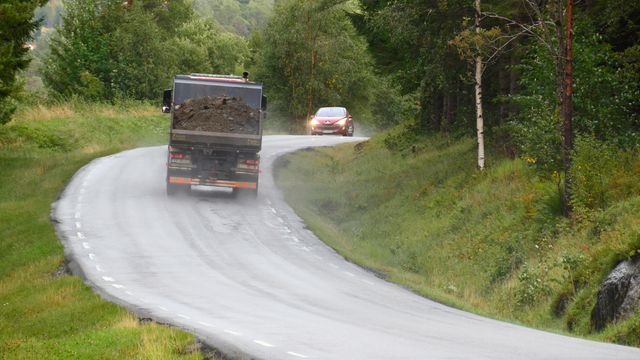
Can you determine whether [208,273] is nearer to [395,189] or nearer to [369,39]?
[395,189]

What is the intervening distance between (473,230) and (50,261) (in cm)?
1076

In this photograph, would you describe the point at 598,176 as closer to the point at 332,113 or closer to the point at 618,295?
the point at 618,295

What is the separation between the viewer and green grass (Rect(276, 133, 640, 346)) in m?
17.7

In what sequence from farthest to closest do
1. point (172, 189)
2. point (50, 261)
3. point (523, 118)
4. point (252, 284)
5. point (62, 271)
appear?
point (523, 118), point (172, 189), point (50, 261), point (62, 271), point (252, 284)

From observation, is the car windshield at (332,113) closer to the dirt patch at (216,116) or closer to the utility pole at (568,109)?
the dirt patch at (216,116)

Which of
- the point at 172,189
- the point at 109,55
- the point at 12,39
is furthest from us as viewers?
the point at 109,55

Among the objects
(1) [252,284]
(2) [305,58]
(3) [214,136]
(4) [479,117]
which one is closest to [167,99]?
(3) [214,136]

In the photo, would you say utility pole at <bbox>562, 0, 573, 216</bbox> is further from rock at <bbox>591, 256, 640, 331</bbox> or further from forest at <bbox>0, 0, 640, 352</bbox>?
rock at <bbox>591, 256, 640, 331</bbox>

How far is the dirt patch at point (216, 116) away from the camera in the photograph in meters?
28.2

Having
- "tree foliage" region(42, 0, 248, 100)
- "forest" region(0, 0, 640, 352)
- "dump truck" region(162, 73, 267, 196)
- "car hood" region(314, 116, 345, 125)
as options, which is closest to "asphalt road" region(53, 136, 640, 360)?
"dump truck" region(162, 73, 267, 196)

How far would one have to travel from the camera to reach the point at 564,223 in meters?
21.1

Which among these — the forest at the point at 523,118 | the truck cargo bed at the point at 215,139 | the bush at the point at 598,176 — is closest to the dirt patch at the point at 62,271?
the truck cargo bed at the point at 215,139

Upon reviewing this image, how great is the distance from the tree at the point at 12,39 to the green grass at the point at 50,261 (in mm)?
3472

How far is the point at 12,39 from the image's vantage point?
1288 inches
